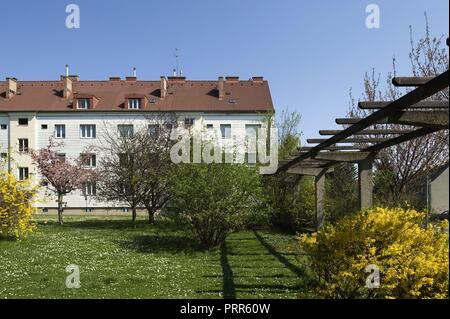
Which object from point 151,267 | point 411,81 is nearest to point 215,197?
point 151,267

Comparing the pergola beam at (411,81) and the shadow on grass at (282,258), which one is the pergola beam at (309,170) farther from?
the pergola beam at (411,81)

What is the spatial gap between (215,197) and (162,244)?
3.16 metres

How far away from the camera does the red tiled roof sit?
42594 mm

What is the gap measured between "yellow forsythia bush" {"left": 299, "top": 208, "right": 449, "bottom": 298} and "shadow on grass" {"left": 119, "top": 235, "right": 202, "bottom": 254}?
8337 millimetres

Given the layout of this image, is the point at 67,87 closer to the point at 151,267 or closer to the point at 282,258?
the point at 151,267

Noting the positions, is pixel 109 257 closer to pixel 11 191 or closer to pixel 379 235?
pixel 11 191

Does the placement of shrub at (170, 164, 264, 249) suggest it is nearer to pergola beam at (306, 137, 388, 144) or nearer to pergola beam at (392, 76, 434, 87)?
pergola beam at (306, 137, 388, 144)

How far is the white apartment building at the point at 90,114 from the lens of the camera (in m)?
41.5

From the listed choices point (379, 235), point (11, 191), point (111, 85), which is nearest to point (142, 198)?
point (11, 191)

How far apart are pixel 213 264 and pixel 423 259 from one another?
6.61 m

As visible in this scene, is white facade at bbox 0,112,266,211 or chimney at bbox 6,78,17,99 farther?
chimney at bbox 6,78,17,99

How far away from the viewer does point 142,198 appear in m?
25.0

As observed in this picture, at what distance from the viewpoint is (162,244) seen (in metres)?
16.5

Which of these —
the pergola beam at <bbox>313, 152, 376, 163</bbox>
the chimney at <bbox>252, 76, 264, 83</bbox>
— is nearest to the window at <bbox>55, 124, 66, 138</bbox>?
the chimney at <bbox>252, 76, 264, 83</bbox>
